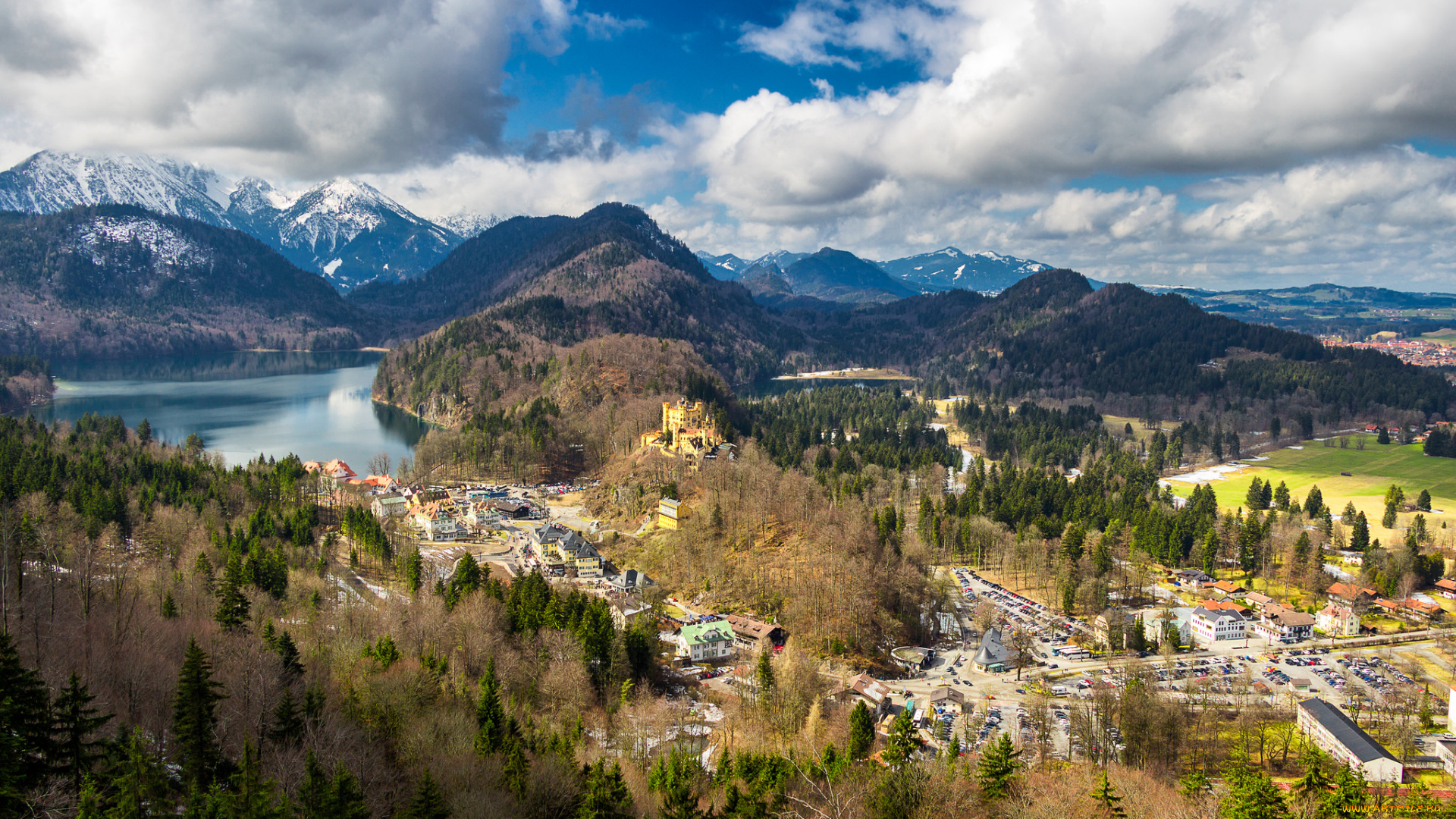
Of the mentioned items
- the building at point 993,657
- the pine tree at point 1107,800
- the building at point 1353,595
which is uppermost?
the pine tree at point 1107,800

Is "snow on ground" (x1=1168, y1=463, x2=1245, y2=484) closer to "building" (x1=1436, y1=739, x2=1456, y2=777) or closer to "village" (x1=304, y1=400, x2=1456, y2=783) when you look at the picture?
"village" (x1=304, y1=400, x2=1456, y2=783)

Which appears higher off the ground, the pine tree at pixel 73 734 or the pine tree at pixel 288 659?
the pine tree at pixel 73 734

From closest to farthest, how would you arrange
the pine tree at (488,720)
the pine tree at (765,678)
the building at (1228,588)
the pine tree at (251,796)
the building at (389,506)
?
the pine tree at (251,796), the pine tree at (488,720), the pine tree at (765,678), the building at (1228,588), the building at (389,506)

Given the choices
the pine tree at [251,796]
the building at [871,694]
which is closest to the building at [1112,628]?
the building at [871,694]

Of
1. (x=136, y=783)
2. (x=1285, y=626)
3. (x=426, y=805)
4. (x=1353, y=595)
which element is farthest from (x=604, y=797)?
(x=1353, y=595)

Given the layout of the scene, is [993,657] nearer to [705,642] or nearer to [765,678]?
[765,678]

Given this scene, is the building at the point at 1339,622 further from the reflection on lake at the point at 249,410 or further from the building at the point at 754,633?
the reflection on lake at the point at 249,410
